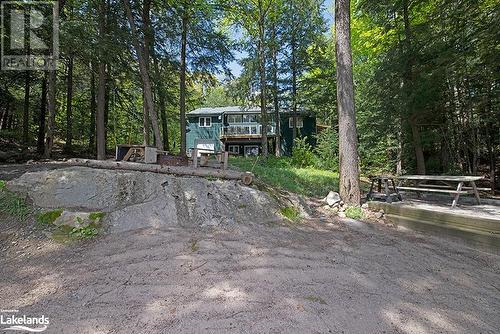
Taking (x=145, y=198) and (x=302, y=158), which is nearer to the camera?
(x=145, y=198)

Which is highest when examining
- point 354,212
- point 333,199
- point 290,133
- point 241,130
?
point 241,130

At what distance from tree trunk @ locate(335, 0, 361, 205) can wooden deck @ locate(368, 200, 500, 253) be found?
0.86 m

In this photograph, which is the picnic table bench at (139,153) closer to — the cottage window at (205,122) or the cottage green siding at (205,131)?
the cottage green siding at (205,131)

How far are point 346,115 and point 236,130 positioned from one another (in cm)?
2174

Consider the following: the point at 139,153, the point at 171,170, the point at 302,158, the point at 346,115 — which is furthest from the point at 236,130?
the point at 171,170

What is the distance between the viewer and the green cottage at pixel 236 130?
26.5 meters

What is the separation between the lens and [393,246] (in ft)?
14.1

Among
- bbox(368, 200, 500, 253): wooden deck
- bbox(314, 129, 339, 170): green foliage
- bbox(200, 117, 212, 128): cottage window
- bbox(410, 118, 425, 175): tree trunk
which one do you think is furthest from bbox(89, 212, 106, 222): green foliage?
bbox(200, 117, 212, 128): cottage window

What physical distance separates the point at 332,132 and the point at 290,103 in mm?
5534

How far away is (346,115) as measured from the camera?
22.4ft

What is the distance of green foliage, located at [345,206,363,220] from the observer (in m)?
6.12

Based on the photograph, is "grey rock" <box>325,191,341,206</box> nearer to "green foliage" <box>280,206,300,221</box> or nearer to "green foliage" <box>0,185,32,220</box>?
A: "green foliage" <box>280,206,300,221</box>

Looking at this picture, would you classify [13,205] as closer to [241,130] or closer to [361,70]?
[361,70]

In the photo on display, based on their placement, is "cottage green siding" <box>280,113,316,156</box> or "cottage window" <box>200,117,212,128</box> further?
"cottage window" <box>200,117,212,128</box>
